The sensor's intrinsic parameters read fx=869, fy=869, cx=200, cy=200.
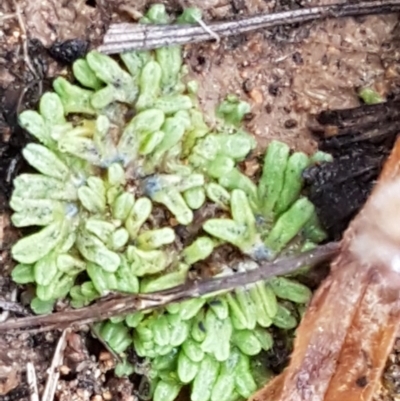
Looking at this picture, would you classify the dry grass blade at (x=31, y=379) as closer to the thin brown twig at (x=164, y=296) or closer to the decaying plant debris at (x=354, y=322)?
the thin brown twig at (x=164, y=296)

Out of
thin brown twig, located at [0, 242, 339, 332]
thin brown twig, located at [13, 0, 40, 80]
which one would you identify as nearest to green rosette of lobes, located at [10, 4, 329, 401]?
thin brown twig, located at [0, 242, 339, 332]

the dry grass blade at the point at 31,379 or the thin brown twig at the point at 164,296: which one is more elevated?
the thin brown twig at the point at 164,296

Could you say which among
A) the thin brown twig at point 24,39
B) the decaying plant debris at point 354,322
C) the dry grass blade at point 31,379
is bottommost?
the dry grass blade at point 31,379

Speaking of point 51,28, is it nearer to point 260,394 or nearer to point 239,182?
point 239,182

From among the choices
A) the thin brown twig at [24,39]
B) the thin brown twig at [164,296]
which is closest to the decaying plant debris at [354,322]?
the thin brown twig at [164,296]

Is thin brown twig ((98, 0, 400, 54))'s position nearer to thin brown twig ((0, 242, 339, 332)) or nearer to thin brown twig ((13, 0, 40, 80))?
thin brown twig ((13, 0, 40, 80))
